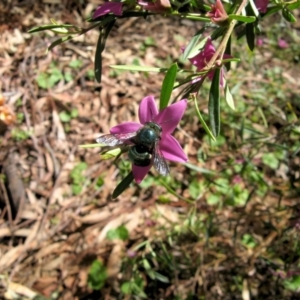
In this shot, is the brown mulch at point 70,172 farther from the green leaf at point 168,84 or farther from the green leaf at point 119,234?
the green leaf at point 168,84

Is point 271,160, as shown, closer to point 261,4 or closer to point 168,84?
point 261,4

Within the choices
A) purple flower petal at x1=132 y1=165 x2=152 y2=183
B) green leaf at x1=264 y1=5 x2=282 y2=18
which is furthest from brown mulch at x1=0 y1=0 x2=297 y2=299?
purple flower petal at x1=132 y1=165 x2=152 y2=183

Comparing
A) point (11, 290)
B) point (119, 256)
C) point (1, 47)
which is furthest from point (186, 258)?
point (1, 47)

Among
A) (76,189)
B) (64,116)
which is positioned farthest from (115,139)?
(64,116)

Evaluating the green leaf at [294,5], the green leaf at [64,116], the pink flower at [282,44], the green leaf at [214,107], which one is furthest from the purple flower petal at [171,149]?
the pink flower at [282,44]

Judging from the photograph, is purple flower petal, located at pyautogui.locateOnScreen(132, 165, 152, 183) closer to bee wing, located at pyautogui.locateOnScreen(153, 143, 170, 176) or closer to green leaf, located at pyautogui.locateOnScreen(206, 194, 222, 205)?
bee wing, located at pyautogui.locateOnScreen(153, 143, 170, 176)
